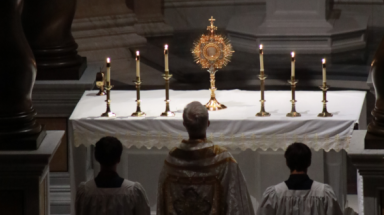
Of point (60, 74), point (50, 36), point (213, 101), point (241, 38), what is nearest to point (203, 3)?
point (241, 38)

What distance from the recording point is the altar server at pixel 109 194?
17.5 feet

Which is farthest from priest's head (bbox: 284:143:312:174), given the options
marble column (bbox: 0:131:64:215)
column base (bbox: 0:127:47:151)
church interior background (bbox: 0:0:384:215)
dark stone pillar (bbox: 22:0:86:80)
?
church interior background (bbox: 0:0:384:215)

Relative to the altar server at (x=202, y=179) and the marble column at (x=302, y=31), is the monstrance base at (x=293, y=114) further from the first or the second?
the marble column at (x=302, y=31)

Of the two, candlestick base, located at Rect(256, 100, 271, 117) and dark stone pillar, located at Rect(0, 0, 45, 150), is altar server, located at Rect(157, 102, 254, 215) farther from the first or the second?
candlestick base, located at Rect(256, 100, 271, 117)

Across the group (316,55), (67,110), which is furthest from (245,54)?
(67,110)

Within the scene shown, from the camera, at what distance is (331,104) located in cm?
755

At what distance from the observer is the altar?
22.8 feet

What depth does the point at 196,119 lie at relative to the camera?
5.28 metres

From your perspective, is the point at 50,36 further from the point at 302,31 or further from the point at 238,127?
the point at 302,31

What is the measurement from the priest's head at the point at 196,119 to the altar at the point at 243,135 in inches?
65.5

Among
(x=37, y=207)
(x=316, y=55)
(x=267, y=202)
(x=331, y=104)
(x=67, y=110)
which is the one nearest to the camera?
(x=267, y=202)

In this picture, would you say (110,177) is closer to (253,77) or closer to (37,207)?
(37,207)

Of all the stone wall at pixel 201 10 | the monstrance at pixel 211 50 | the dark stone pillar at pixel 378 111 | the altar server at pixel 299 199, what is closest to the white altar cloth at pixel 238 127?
the monstrance at pixel 211 50

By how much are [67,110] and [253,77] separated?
4.78m
